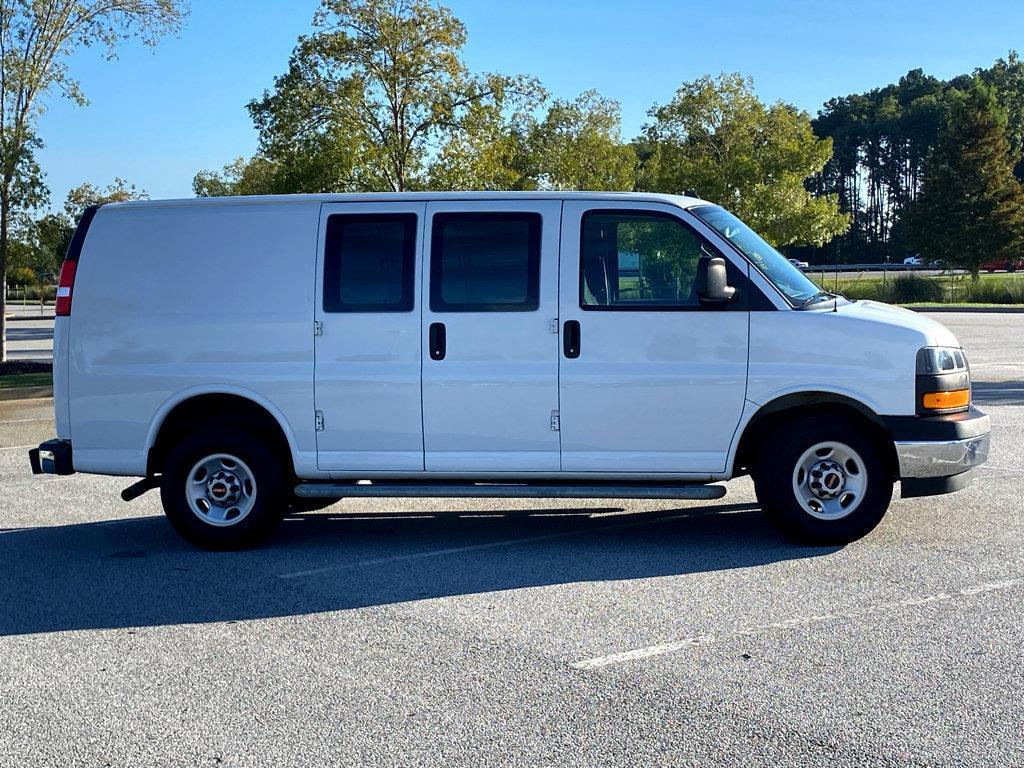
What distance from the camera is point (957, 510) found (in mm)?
8273

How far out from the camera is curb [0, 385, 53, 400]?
642 inches

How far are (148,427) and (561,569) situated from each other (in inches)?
114

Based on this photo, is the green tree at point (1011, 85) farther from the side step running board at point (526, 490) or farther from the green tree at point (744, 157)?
the side step running board at point (526, 490)

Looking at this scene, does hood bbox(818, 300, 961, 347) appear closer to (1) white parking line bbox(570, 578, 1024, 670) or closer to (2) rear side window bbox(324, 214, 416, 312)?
(1) white parking line bbox(570, 578, 1024, 670)

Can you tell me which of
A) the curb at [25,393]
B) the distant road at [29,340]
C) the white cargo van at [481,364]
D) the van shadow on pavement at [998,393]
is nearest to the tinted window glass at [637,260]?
Result: the white cargo van at [481,364]

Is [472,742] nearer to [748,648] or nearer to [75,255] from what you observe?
[748,648]

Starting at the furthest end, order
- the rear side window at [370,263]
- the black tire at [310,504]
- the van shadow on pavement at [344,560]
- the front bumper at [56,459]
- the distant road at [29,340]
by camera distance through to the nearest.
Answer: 1. the distant road at [29,340]
2. the black tire at [310,504]
3. the front bumper at [56,459]
4. the rear side window at [370,263]
5. the van shadow on pavement at [344,560]

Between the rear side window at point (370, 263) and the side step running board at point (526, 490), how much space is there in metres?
1.15

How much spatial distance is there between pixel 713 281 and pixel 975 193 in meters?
65.3

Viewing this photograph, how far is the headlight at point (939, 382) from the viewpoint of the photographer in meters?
7.14

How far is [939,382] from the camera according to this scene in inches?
282

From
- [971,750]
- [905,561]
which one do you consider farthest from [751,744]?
[905,561]

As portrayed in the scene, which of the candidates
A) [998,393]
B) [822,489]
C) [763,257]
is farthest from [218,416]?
[998,393]

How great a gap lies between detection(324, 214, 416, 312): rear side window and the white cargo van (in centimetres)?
1
